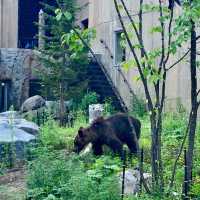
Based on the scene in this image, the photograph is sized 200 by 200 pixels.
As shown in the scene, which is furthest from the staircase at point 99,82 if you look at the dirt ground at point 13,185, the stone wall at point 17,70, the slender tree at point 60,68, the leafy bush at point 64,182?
the leafy bush at point 64,182

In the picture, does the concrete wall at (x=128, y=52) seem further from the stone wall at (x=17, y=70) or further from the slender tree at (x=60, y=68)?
the stone wall at (x=17, y=70)

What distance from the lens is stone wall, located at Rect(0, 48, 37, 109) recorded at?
23672 millimetres

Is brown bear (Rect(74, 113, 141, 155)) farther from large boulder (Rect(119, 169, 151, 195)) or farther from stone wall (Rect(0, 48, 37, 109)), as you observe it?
stone wall (Rect(0, 48, 37, 109))

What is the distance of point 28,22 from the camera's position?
32.4 m

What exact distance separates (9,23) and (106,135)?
759 inches

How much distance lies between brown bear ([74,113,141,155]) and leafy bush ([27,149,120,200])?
2123 mm

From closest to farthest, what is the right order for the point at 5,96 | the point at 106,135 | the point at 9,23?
the point at 106,135, the point at 5,96, the point at 9,23

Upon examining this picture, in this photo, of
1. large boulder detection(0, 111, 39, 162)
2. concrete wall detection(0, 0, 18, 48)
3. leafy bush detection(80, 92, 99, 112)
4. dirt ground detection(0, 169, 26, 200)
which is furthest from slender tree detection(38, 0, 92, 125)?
dirt ground detection(0, 169, 26, 200)

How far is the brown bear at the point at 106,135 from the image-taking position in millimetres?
10781

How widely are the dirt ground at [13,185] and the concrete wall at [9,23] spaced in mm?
19533

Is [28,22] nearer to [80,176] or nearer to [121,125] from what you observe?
[121,125]

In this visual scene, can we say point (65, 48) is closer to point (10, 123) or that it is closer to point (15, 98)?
point (15, 98)

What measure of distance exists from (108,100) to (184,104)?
4.08 meters

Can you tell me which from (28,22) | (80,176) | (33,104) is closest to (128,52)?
(33,104)
